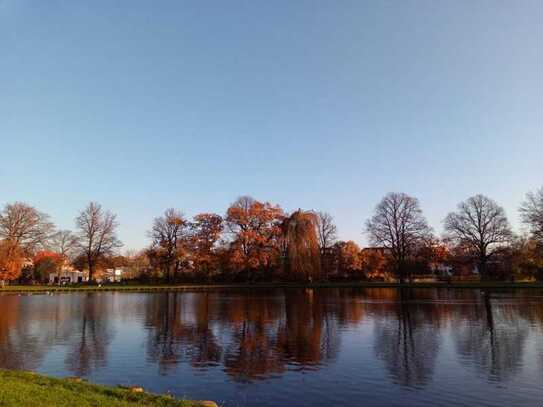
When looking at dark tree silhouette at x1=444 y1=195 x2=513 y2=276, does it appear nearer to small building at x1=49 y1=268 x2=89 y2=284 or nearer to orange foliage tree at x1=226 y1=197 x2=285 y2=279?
orange foliage tree at x1=226 y1=197 x2=285 y2=279

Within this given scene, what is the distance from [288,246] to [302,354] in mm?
54718

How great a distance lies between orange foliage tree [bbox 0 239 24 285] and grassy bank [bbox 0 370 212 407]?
57.5 m

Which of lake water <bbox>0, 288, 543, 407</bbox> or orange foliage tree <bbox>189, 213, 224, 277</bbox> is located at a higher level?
orange foliage tree <bbox>189, 213, 224, 277</bbox>

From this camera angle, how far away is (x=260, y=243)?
7438cm

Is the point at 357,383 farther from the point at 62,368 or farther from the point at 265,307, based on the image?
the point at 265,307

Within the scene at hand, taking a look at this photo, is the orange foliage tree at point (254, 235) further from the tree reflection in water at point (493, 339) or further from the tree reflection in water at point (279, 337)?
the tree reflection in water at point (493, 339)

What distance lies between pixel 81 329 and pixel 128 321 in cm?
390

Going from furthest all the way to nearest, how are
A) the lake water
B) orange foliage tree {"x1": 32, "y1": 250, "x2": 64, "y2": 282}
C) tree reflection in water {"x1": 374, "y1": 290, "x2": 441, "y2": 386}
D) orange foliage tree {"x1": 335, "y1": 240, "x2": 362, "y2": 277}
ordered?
orange foliage tree {"x1": 32, "y1": 250, "x2": 64, "y2": 282}, orange foliage tree {"x1": 335, "y1": 240, "x2": 362, "y2": 277}, tree reflection in water {"x1": 374, "y1": 290, "x2": 441, "y2": 386}, the lake water

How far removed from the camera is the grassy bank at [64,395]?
873cm

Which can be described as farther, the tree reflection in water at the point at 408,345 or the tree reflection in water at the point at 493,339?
the tree reflection in water at the point at 493,339

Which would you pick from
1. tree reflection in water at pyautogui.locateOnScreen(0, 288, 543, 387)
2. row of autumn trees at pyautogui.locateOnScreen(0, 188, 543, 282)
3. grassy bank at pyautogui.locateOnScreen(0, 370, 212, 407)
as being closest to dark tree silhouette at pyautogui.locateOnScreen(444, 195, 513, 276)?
row of autumn trees at pyautogui.locateOnScreen(0, 188, 543, 282)

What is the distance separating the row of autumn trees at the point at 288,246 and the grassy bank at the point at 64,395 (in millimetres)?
60504

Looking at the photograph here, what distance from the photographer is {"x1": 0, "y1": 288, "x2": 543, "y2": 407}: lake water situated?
1288 centimetres

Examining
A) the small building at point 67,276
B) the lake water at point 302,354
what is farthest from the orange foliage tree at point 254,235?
the lake water at point 302,354
